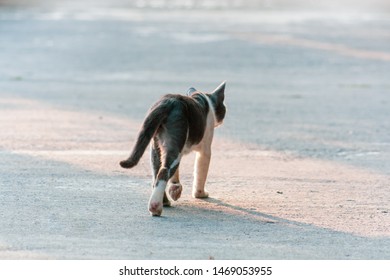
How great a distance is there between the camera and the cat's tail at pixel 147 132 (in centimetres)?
845

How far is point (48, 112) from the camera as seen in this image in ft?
48.9

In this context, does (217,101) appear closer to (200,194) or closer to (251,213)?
(200,194)

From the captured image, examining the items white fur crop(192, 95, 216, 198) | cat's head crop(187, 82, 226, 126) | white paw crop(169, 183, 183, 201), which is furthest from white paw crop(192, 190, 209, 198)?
cat's head crop(187, 82, 226, 126)

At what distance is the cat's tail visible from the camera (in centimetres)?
845

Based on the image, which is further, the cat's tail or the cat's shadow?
the cat's shadow

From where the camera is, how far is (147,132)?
28.1ft

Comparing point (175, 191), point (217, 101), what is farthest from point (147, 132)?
point (217, 101)

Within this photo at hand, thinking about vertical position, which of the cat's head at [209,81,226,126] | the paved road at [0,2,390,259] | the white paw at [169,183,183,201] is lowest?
the paved road at [0,2,390,259]

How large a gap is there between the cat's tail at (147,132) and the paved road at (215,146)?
1.57ft

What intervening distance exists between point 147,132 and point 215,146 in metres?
3.94

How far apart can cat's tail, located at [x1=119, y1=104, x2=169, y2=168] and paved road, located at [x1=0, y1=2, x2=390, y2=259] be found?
0.48 meters

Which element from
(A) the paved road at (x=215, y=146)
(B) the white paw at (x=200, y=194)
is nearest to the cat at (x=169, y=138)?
(A) the paved road at (x=215, y=146)

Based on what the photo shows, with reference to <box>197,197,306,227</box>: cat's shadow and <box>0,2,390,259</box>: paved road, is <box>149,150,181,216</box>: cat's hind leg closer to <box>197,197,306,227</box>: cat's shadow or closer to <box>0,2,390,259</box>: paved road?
<box>0,2,390,259</box>: paved road

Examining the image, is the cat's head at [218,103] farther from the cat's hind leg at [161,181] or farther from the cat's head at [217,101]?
the cat's hind leg at [161,181]
